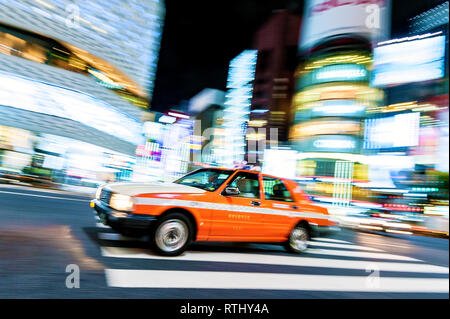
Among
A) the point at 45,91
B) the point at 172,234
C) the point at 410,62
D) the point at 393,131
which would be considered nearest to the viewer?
the point at 172,234

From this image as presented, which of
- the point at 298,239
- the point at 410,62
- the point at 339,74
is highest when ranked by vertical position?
the point at 339,74

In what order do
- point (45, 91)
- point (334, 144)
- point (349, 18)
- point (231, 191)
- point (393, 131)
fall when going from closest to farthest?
point (231, 191)
point (45, 91)
point (393, 131)
point (349, 18)
point (334, 144)

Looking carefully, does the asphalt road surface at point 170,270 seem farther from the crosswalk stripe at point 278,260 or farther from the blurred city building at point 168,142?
the blurred city building at point 168,142

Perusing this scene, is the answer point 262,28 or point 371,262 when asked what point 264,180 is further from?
point 262,28

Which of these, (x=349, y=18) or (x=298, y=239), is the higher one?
(x=349, y=18)

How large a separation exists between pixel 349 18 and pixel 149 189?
5738 centimetres

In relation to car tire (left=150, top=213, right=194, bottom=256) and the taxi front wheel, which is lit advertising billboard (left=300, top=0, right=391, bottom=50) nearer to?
the taxi front wheel

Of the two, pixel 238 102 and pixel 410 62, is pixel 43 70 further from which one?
pixel 238 102

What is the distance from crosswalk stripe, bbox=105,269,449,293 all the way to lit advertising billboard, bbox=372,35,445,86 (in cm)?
3725

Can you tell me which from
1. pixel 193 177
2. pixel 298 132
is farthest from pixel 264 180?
pixel 298 132

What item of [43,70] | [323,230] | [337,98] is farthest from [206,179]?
[337,98]

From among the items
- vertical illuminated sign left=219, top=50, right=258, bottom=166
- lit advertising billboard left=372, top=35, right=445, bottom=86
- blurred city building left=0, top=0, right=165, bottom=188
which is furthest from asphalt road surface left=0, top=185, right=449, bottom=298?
vertical illuminated sign left=219, top=50, right=258, bottom=166

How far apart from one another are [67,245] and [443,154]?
150 ft

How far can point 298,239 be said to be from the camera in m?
6.74
